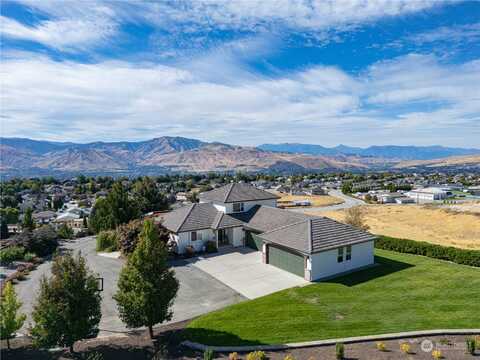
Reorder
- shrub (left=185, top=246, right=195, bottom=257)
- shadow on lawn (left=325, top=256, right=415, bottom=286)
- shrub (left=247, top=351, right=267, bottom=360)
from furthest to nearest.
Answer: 1. shrub (left=185, top=246, right=195, bottom=257)
2. shadow on lawn (left=325, top=256, right=415, bottom=286)
3. shrub (left=247, top=351, right=267, bottom=360)

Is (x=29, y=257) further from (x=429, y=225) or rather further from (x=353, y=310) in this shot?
(x=429, y=225)

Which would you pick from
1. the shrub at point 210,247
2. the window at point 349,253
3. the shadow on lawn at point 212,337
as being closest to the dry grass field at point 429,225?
the window at point 349,253

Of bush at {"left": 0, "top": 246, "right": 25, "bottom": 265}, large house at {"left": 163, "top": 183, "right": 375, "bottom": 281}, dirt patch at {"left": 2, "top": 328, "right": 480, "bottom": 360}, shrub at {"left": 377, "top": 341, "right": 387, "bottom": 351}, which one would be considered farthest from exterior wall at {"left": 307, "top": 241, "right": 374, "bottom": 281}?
bush at {"left": 0, "top": 246, "right": 25, "bottom": 265}

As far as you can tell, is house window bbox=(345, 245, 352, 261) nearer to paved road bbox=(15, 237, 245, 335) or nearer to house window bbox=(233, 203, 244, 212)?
paved road bbox=(15, 237, 245, 335)

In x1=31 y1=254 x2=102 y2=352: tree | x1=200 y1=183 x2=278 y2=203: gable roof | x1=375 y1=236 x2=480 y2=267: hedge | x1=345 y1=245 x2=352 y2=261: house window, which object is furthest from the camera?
x1=200 y1=183 x2=278 y2=203: gable roof

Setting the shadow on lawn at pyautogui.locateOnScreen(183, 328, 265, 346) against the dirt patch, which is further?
the shadow on lawn at pyautogui.locateOnScreen(183, 328, 265, 346)

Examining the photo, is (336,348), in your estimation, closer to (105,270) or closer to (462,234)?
(105,270)

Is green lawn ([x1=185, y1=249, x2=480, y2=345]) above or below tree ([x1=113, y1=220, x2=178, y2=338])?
below

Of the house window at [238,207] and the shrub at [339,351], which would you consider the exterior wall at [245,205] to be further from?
the shrub at [339,351]
